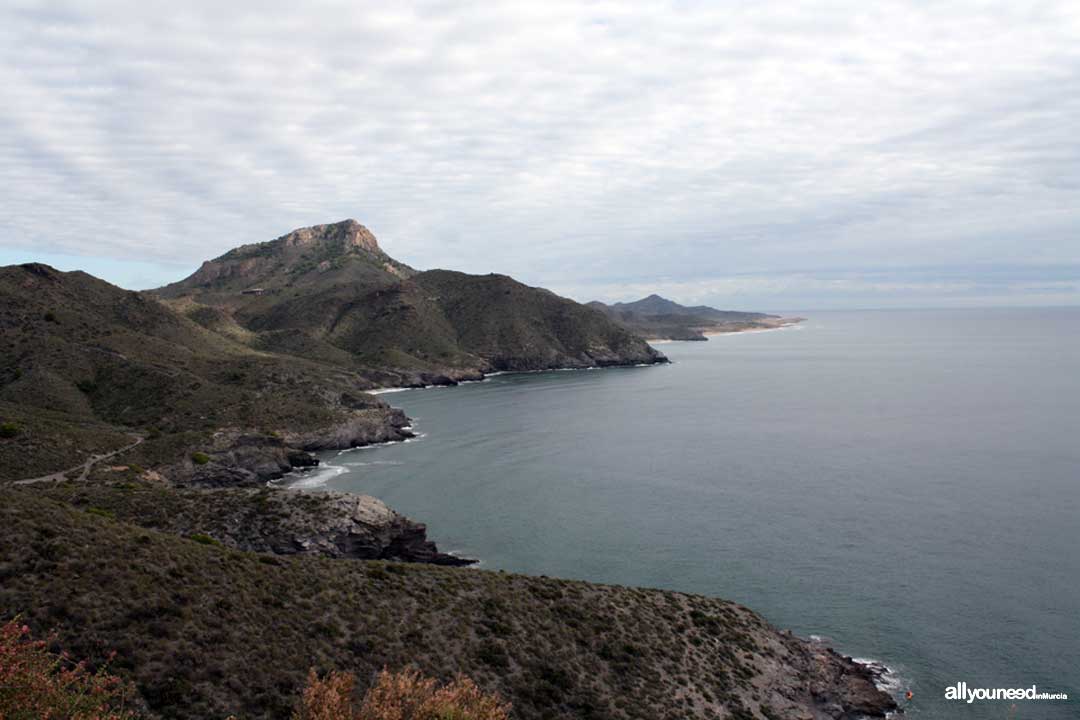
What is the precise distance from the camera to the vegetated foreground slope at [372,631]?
2456 cm

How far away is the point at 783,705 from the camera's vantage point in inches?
1273

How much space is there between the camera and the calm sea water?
4028cm

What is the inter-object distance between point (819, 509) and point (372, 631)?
47764 millimetres

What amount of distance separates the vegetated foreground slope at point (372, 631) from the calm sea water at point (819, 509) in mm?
8056

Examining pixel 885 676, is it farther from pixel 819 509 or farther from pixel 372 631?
pixel 819 509

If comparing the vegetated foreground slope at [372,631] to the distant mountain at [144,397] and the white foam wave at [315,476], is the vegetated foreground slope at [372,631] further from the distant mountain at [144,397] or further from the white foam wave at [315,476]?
the white foam wave at [315,476]

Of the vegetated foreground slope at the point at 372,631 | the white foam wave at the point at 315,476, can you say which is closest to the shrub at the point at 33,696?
the vegetated foreground slope at the point at 372,631

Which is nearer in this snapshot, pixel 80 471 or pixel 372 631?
pixel 372 631

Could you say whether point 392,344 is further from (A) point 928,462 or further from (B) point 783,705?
(B) point 783,705

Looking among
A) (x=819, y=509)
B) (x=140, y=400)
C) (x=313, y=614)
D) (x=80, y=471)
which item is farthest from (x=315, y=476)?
(x=819, y=509)

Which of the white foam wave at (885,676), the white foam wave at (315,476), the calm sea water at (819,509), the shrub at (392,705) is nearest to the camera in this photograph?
the shrub at (392,705)

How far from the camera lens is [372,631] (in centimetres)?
3022

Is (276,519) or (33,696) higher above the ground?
(33,696)

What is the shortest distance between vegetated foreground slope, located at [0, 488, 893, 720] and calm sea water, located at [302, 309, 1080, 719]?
26.4 ft
